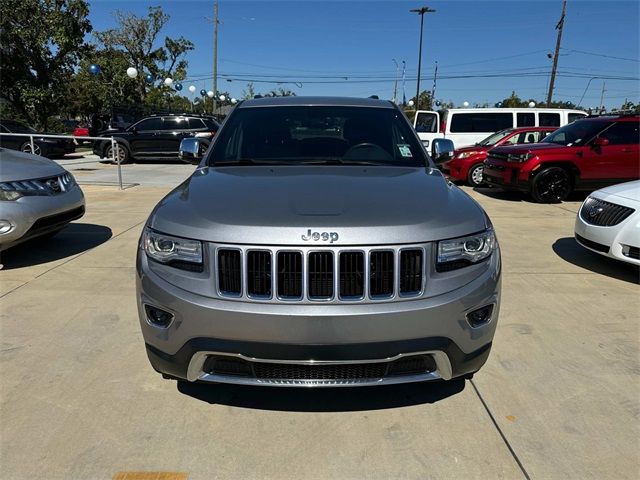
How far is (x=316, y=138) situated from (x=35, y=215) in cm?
320

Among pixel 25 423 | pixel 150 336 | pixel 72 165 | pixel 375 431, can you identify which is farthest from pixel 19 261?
pixel 72 165

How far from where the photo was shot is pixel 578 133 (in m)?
10.0

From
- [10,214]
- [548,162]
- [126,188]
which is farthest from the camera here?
[126,188]

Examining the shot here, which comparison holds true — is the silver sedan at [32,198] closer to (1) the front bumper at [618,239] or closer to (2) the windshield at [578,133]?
(1) the front bumper at [618,239]

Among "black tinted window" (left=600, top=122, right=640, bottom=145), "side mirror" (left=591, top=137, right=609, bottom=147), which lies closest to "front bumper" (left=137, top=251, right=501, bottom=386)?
"side mirror" (left=591, top=137, right=609, bottom=147)

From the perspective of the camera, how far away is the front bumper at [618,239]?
15.6 ft

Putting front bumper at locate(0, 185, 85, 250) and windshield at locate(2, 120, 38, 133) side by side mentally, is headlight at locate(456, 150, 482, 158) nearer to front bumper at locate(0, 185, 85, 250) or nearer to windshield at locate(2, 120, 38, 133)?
front bumper at locate(0, 185, 85, 250)

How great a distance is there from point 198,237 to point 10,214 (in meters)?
3.53

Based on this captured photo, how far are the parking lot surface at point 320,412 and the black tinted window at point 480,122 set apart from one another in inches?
442

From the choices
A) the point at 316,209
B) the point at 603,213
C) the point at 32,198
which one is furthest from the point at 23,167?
the point at 603,213

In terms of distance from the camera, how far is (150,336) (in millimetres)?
2438

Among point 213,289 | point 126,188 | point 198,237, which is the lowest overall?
point 126,188

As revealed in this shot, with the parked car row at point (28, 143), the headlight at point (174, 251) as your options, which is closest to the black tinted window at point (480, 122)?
the parked car row at point (28, 143)

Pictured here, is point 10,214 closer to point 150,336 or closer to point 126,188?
point 150,336
